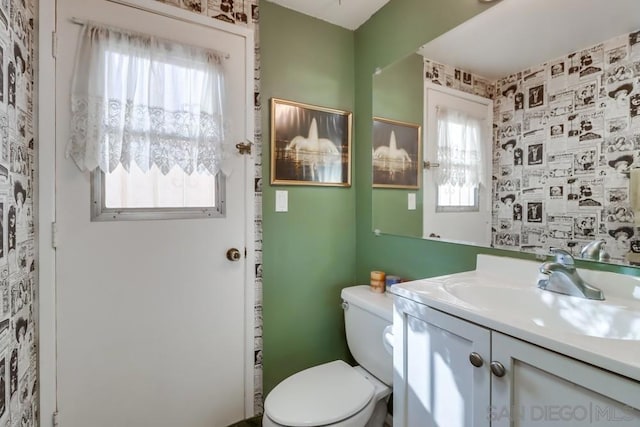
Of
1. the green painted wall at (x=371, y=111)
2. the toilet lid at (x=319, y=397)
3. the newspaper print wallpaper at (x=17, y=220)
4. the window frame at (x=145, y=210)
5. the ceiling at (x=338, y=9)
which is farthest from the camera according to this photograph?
the ceiling at (x=338, y=9)

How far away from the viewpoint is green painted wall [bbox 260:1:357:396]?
5.44 ft

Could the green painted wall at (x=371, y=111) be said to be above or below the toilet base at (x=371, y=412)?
above

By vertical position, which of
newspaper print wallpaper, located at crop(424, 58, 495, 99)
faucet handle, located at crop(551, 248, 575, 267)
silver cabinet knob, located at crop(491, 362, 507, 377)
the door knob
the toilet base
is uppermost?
newspaper print wallpaper, located at crop(424, 58, 495, 99)

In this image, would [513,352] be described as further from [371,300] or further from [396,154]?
[396,154]

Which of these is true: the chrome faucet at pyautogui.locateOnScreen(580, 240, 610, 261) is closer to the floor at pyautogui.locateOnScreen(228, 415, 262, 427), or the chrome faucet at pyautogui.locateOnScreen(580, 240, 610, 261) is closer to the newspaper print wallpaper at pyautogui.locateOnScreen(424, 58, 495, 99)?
the newspaper print wallpaper at pyautogui.locateOnScreen(424, 58, 495, 99)

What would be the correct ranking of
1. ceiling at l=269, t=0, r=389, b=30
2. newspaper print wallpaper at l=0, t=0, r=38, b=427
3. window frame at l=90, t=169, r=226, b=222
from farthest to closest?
1. ceiling at l=269, t=0, r=389, b=30
2. window frame at l=90, t=169, r=226, b=222
3. newspaper print wallpaper at l=0, t=0, r=38, b=427

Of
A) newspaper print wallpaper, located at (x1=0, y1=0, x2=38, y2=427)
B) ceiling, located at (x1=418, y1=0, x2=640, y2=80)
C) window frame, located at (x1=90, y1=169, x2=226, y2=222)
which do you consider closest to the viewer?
newspaper print wallpaper, located at (x1=0, y1=0, x2=38, y2=427)

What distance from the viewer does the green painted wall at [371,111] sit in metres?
1.39

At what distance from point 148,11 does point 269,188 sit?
0.91 metres

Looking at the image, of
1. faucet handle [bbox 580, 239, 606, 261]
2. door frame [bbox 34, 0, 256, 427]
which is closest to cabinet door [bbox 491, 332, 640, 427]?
faucet handle [bbox 580, 239, 606, 261]

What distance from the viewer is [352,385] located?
4.46ft

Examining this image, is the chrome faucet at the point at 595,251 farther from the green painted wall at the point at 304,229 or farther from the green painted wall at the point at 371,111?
the green painted wall at the point at 304,229

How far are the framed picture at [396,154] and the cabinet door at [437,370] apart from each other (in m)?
0.80

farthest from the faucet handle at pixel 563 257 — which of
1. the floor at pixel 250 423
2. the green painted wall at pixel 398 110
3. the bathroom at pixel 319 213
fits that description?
the floor at pixel 250 423
